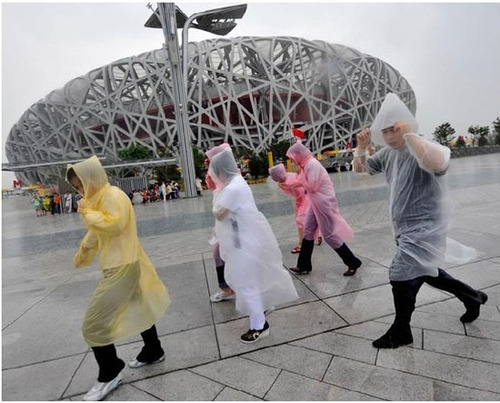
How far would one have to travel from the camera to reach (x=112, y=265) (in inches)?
91.4

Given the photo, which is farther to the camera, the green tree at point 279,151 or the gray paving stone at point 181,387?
the green tree at point 279,151

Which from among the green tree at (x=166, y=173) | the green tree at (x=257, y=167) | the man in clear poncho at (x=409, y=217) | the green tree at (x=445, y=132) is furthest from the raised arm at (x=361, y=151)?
the green tree at (x=445, y=132)

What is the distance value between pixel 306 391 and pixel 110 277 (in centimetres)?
142

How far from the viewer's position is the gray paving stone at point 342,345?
243cm

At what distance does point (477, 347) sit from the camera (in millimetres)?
2396

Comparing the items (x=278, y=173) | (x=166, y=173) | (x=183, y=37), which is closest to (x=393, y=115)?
(x=278, y=173)

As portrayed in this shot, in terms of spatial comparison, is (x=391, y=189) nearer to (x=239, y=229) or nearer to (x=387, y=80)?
(x=239, y=229)

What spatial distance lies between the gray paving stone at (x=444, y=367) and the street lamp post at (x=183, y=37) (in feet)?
59.2

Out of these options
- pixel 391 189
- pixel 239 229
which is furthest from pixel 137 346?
pixel 391 189

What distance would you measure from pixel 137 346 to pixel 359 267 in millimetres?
2718

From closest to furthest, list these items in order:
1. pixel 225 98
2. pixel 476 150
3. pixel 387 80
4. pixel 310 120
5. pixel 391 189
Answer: pixel 391 189, pixel 476 150, pixel 225 98, pixel 310 120, pixel 387 80

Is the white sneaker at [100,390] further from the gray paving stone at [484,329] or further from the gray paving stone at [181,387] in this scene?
the gray paving stone at [484,329]

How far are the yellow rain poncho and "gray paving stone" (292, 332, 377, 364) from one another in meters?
1.17

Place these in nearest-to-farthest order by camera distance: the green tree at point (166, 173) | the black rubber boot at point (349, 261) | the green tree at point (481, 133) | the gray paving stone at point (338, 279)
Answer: the gray paving stone at point (338, 279)
the black rubber boot at point (349, 261)
the green tree at point (166, 173)
the green tree at point (481, 133)
